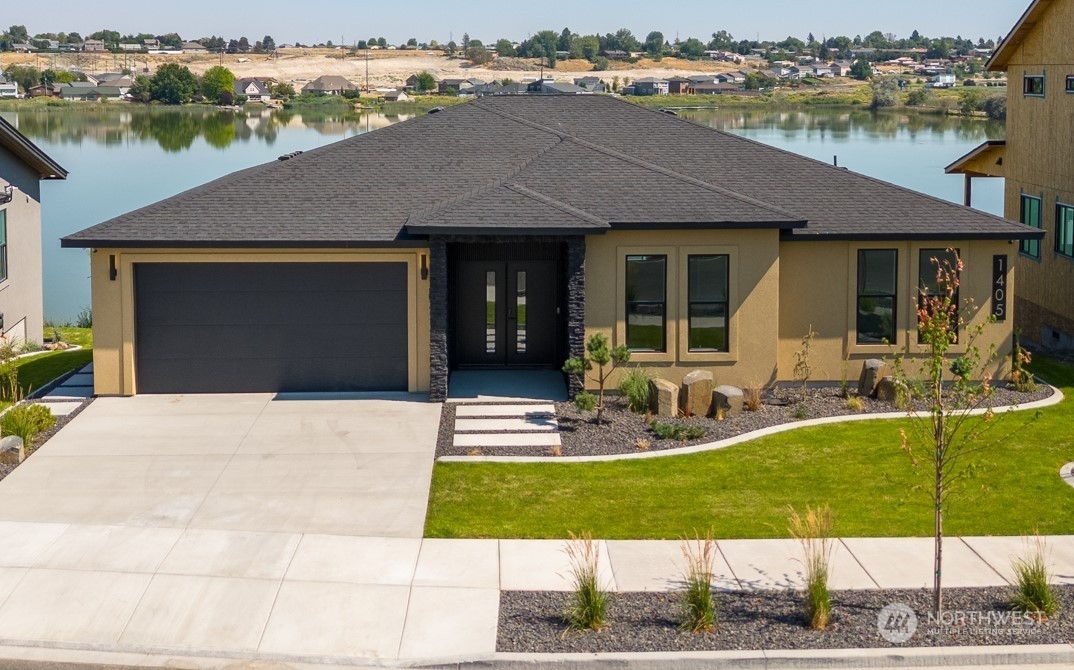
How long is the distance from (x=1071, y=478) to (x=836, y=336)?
519 centimetres

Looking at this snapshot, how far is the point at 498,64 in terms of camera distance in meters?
98.7

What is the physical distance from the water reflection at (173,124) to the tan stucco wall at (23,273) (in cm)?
2954

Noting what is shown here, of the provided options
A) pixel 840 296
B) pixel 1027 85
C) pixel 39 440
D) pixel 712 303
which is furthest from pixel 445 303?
pixel 1027 85

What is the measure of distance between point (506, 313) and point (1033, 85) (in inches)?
463

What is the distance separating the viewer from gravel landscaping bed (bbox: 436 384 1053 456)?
51.7 ft

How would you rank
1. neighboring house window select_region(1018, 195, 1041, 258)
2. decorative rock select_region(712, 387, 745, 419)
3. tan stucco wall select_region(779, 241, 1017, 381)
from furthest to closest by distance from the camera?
1. neighboring house window select_region(1018, 195, 1041, 258)
2. tan stucco wall select_region(779, 241, 1017, 381)
3. decorative rock select_region(712, 387, 745, 419)

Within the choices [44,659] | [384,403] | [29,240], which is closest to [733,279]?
[384,403]

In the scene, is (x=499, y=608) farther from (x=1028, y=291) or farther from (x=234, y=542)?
(x=1028, y=291)

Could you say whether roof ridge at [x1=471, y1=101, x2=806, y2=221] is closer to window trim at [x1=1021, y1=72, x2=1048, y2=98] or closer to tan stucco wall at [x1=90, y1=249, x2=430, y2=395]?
tan stucco wall at [x1=90, y1=249, x2=430, y2=395]

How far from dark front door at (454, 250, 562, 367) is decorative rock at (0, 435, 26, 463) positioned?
278 inches

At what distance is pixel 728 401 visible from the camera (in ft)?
56.6

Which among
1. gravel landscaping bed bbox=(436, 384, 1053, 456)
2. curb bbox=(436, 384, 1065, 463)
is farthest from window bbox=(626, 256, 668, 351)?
curb bbox=(436, 384, 1065, 463)

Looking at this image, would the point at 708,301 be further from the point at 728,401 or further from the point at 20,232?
the point at 20,232

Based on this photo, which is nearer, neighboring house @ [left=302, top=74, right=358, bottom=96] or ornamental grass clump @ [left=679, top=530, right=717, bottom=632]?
ornamental grass clump @ [left=679, top=530, right=717, bottom=632]
